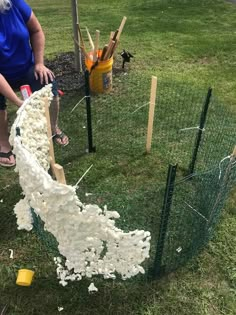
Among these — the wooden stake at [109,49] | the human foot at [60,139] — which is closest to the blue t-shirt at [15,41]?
the human foot at [60,139]

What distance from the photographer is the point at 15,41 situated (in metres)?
3.13

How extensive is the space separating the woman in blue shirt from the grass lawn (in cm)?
73

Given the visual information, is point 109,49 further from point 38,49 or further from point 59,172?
point 59,172

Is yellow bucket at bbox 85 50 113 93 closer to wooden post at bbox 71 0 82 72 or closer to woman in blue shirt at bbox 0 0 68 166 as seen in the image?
wooden post at bbox 71 0 82 72

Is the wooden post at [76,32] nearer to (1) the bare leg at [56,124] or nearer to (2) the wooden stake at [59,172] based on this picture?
(1) the bare leg at [56,124]

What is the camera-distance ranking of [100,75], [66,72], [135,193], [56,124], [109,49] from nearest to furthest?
[135,193]
[56,124]
[109,49]
[100,75]
[66,72]

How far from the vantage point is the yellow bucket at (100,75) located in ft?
15.0

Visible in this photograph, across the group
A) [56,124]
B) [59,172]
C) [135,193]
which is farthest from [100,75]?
[59,172]

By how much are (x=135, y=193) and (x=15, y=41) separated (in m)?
1.58

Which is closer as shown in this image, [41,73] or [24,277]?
[24,277]

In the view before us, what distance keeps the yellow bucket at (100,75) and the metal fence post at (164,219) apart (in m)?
2.75

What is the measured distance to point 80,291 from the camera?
2518mm

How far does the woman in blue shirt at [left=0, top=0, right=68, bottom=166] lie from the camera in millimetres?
3023

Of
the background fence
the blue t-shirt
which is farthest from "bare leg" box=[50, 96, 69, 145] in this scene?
the blue t-shirt
